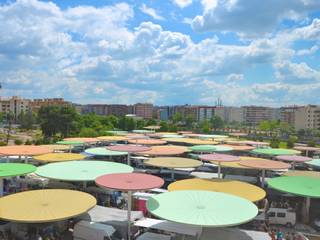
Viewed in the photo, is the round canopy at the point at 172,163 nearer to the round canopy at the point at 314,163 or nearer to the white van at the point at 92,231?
the white van at the point at 92,231

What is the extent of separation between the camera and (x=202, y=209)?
1741cm

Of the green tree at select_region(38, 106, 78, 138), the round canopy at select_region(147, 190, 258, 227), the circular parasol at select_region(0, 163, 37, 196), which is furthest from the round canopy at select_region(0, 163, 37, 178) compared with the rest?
the green tree at select_region(38, 106, 78, 138)

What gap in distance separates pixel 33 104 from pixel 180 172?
150m

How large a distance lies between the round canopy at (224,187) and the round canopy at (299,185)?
85.4 inches

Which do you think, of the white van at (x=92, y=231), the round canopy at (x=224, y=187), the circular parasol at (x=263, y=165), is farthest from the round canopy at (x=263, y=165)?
the white van at (x=92, y=231)

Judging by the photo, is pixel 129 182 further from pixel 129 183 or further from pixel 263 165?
pixel 263 165

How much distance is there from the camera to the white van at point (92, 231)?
18.9 m

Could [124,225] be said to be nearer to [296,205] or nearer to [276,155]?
[296,205]

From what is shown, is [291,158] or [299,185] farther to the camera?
[291,158]

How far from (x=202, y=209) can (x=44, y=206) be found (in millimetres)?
8953

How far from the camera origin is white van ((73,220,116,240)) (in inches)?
742

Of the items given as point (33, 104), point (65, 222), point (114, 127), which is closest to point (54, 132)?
point (114, 127)

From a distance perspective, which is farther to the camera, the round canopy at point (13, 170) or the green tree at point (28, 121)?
the green tree at point (28, 121)

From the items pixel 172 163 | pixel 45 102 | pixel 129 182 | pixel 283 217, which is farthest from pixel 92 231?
pixel 45 102
